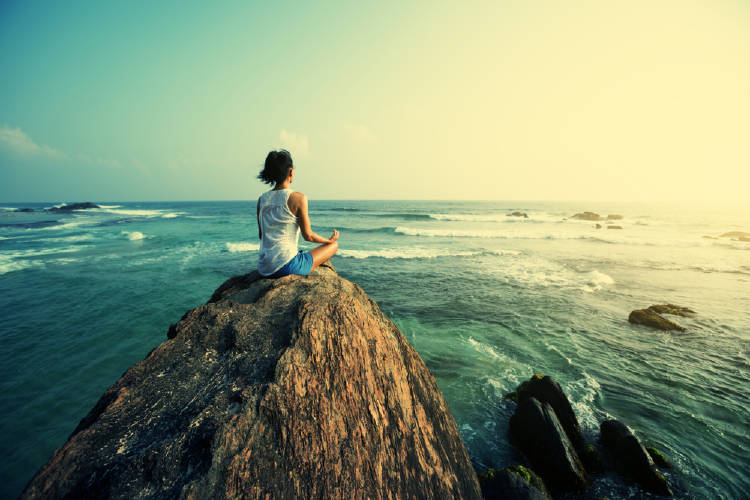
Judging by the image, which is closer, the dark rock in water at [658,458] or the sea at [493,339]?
the dark rock in water at [658,458]

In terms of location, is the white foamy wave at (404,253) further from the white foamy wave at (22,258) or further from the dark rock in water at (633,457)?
the white foamy wave at (22,258)

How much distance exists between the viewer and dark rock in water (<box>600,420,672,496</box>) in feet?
11.7

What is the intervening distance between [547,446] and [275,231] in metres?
4.53

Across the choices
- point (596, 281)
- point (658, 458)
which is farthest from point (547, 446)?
point (596, 281)

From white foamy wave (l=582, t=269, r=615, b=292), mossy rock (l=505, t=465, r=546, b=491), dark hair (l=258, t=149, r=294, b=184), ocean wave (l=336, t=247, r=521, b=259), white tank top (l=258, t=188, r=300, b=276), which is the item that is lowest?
mossy rock (l=505, t=465, r=546, b=491)

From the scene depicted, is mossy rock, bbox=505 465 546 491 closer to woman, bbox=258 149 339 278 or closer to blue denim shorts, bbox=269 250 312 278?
blue denim shorts, bbox=269 250 312 278

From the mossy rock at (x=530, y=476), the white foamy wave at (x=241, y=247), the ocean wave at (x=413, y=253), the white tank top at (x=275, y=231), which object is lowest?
the mossy rock at (x=530, y=476)

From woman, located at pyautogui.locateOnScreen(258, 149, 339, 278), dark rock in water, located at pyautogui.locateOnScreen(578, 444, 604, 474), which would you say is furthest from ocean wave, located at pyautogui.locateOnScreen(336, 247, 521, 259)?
dark rock in water, located at pyautogui.locateOnScreen(578, 444, 604, 474)

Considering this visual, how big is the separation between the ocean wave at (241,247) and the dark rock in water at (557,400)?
1756 centimetres

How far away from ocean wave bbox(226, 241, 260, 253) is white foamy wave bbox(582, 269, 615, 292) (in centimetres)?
1784

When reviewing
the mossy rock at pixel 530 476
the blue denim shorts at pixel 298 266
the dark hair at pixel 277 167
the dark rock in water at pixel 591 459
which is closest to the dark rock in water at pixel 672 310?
the dark rock in water at pixel 591 459

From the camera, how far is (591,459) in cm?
390

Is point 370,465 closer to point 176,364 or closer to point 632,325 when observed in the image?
point 176,364

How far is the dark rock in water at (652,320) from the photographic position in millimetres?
7804
